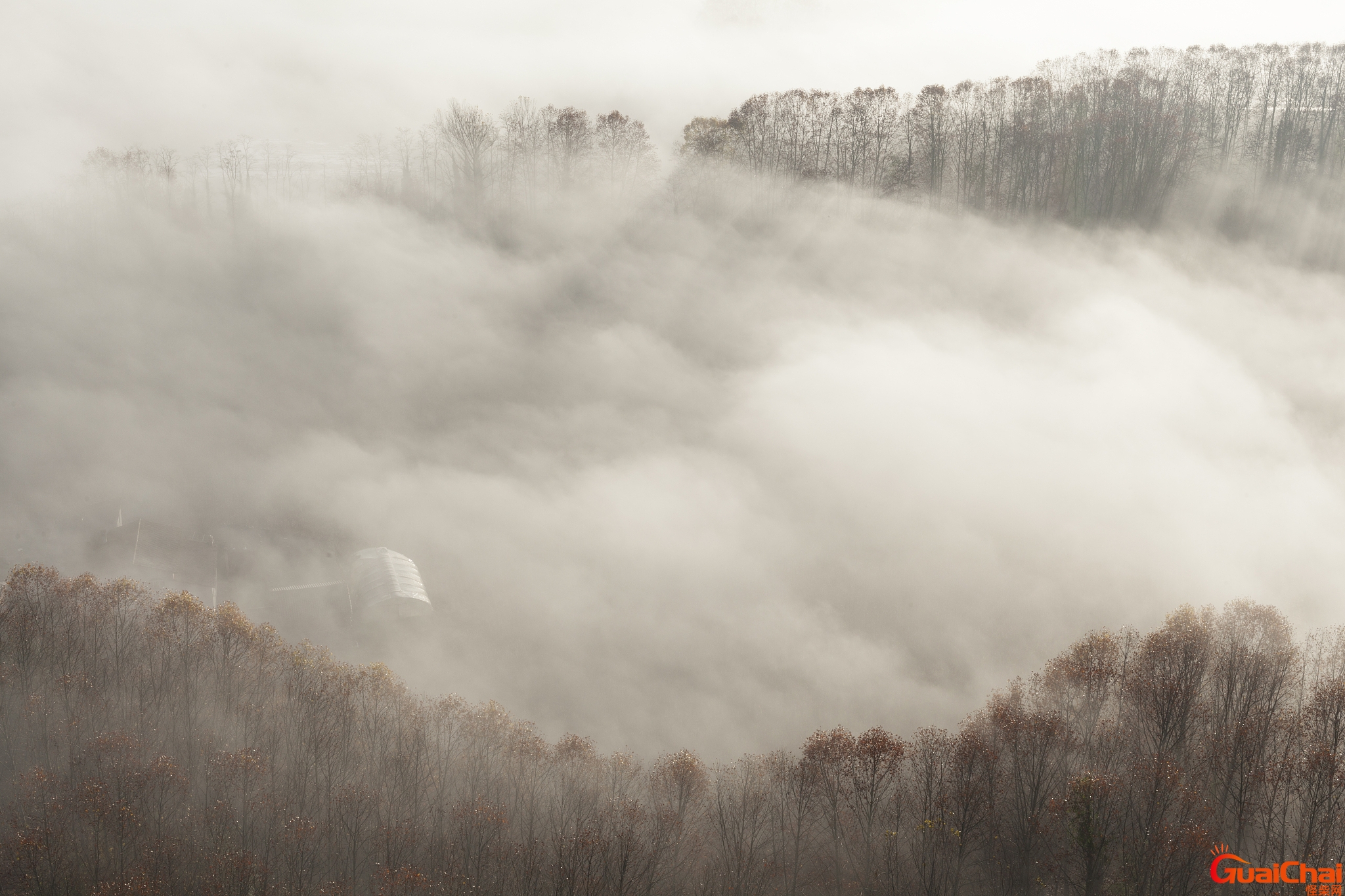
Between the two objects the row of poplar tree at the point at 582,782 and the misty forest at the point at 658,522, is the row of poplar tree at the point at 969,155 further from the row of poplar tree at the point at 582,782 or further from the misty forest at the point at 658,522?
the row of poplar tree at the point at 582,782

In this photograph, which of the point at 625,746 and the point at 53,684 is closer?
the point at 53,684

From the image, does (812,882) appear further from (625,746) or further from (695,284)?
(695,284)

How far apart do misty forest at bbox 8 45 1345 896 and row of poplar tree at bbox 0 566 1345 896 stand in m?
0.25

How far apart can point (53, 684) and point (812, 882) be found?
41.6m

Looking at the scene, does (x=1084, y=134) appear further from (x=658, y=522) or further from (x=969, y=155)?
(x=658, y=522)

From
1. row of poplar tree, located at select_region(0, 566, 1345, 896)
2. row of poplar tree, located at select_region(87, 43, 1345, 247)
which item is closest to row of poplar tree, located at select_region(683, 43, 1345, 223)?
row of poplar tree, located at select_region(87, 43, 1345, 247)

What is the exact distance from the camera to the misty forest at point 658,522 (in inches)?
1666

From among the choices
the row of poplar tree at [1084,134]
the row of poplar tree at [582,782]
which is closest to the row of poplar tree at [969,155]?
the row of poplar tree at [1084,134]

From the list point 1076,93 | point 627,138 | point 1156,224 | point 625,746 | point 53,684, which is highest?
point 1076,93

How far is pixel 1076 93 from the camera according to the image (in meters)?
89.2

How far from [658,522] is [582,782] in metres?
35.2

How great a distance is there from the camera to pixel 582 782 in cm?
4806

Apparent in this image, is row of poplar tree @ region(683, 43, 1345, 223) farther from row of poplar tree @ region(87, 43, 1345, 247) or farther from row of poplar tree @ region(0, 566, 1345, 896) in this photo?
row of poplar tree @ region(0, 566, 1345, 896)

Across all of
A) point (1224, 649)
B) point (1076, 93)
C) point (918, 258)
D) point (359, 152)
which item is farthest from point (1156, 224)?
point (359, 152)
